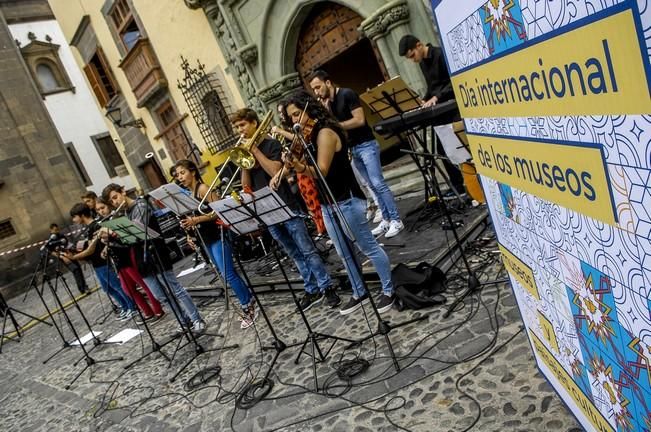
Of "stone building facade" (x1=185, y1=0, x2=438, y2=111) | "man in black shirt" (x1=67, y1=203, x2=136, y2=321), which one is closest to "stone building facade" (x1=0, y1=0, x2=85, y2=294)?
"man in black shirt" (x1=67, y1=203, x2=136, y2=321)

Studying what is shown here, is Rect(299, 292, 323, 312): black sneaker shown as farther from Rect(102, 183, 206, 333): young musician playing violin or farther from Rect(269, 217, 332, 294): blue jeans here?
Rect(102, 183, 206, 333): young musician playing violin

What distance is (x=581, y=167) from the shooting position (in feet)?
3.58

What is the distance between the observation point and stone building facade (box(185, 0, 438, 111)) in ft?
21.4

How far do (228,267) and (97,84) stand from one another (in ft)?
41.4

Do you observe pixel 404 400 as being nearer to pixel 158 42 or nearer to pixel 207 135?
pixel 207 135

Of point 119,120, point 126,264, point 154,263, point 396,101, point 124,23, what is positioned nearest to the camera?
point 396,101

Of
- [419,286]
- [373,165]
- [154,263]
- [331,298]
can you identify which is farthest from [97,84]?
[419,286]

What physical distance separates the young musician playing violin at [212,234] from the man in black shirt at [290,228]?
512mm

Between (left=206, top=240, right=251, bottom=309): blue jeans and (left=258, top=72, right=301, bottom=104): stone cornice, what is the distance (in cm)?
457

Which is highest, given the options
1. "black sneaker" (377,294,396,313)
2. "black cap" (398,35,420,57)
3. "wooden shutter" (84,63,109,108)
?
"wooden shutter" (84,63,109,108)

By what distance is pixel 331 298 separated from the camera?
176 inches

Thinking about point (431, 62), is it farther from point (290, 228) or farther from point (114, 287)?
point (114, 287)

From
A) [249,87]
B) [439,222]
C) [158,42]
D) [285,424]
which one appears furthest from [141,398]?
[158,42]

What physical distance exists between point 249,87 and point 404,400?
7.64 metres
